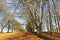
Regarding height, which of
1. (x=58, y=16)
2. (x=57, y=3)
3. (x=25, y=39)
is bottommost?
(x=25, y=39)

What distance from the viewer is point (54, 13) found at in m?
31.3

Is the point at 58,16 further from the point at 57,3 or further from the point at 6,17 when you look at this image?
the point at 6,17

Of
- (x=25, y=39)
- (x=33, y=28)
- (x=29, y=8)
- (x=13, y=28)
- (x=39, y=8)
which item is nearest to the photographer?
(x=25, y=39)

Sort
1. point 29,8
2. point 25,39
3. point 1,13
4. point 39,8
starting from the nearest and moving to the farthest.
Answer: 1. point 25,39
2. point 29,8
3. point 39,8
4. point 1,13

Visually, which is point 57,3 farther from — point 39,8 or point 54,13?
point 39,8

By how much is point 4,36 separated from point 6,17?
53.7 ft

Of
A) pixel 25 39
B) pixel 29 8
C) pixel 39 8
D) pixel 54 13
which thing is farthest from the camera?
pixel 54 13

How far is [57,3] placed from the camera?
2839 centimetres

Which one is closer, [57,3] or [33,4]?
[33,4]

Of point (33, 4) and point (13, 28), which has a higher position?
point (33, 4)

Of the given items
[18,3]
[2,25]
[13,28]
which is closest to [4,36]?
[18,3]

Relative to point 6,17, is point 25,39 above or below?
below

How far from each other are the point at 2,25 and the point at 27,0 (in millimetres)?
21511

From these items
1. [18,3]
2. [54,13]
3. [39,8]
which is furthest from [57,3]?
[18,3]
